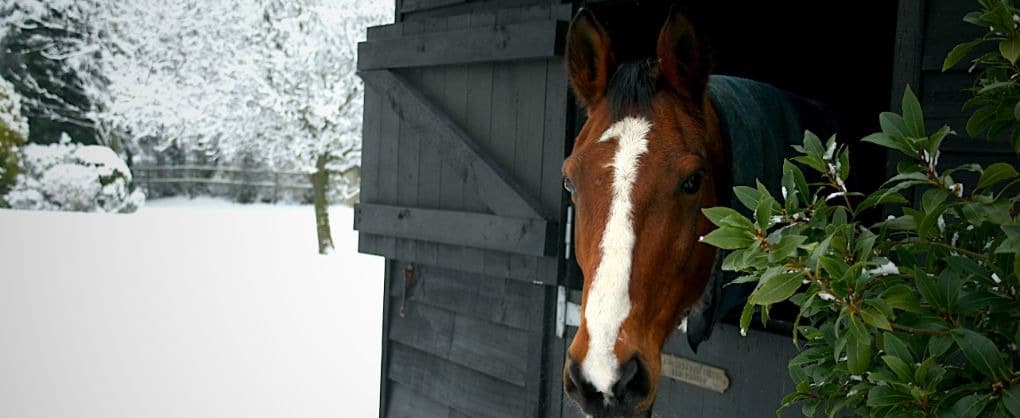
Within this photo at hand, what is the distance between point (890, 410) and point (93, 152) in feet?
58.4

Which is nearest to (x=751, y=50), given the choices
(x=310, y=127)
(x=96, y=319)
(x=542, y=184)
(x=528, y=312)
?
(x=542, y=184)

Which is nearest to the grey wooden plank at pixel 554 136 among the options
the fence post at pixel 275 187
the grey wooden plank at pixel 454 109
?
the grey wooden plank at pixel 454 109

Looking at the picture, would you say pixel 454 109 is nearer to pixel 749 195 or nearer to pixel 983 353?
pixel 749 195

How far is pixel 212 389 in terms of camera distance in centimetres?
609

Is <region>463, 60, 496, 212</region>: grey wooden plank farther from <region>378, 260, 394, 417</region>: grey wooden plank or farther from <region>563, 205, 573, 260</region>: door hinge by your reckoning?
<region>378, 260, 394, 417</region>: grey wooden plank

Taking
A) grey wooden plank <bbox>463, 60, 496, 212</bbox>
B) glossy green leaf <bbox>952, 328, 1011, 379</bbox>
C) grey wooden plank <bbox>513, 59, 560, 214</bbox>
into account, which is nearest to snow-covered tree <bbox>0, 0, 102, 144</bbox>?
grey wooden plank <bbox>463, 60, 496, 212</bbox>

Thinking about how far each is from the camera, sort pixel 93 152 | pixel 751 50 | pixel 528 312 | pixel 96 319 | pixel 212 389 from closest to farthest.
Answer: pixel 528 312, pixel 751 50, pixel 212 389, pixel 96 319, pixel 93 152

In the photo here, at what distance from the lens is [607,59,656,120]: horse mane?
176cm

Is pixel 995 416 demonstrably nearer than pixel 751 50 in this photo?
Yes

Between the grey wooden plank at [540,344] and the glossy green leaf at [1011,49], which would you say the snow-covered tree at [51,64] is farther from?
the glossy green leaf at [1011,49]

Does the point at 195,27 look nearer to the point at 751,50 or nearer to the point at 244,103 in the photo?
the point at 244,103

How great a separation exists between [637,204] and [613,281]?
164mm

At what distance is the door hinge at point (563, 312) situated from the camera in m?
2.70

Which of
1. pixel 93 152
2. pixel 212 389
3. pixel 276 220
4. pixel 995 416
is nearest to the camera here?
pixel 995 416
